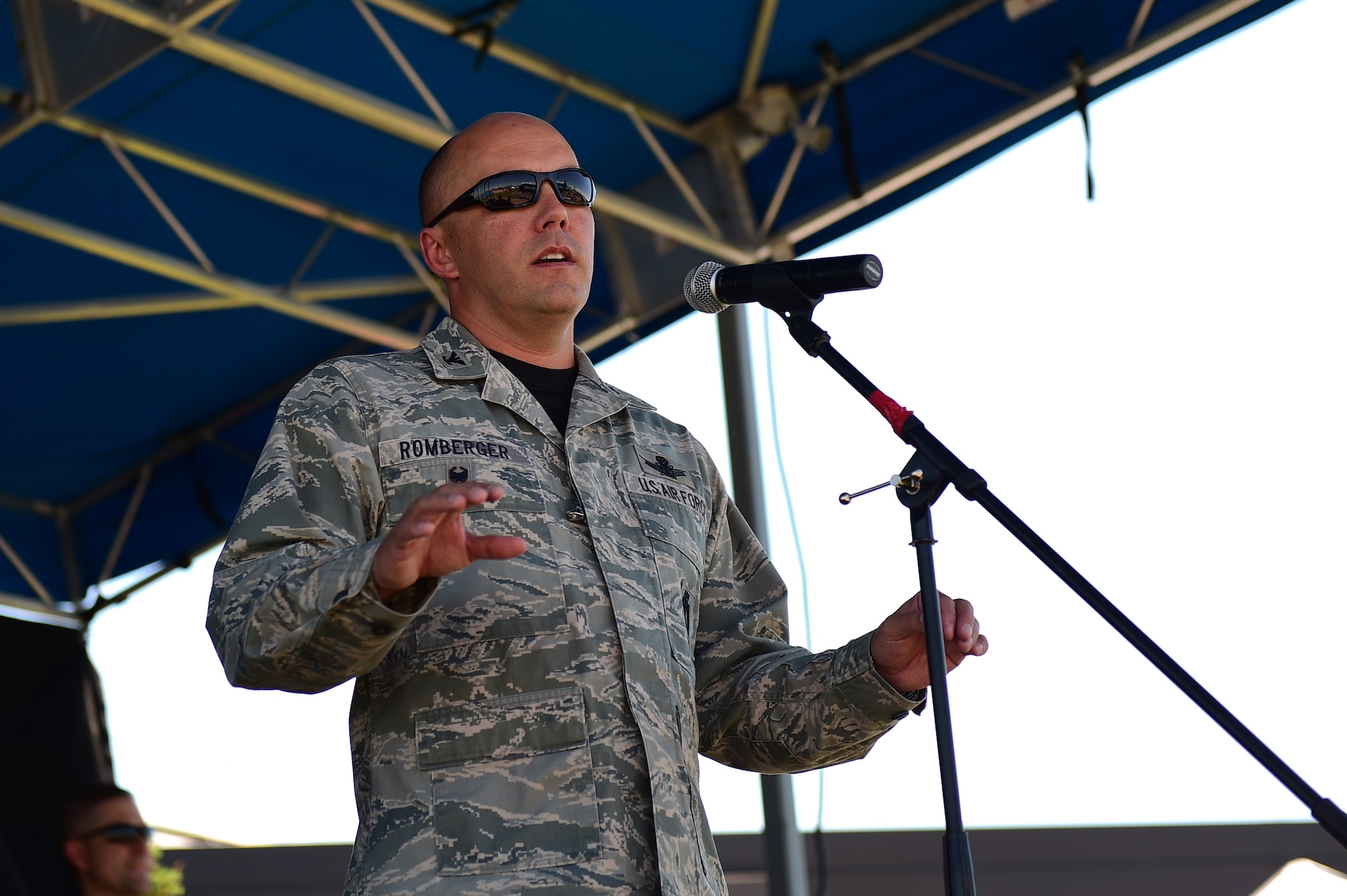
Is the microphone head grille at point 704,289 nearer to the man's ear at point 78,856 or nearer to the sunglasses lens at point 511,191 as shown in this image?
the sunglasses lens at point 511,191

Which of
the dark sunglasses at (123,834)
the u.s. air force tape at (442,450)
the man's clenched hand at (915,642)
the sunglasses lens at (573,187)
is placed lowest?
the man's clenched hand at (915,642)

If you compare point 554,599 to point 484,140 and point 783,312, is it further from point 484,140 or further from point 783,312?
point 484,140

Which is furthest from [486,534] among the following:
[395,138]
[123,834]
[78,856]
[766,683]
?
[78,856]

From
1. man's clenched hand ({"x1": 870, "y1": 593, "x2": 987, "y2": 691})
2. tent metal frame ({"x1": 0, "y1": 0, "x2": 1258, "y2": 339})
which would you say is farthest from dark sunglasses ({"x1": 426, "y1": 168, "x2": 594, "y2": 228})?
tent metal frame ({"x1": 0, "y1": 0, "x2": 1258, "y2": 339})

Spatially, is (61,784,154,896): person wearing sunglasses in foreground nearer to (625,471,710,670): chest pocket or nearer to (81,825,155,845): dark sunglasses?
(81,825,155,845): dark sunglasses

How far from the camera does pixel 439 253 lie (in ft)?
7.02

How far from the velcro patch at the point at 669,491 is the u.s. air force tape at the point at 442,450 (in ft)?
0.55

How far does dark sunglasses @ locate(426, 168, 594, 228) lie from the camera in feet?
6.70

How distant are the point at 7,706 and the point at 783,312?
222 inches

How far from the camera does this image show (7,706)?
645 cm

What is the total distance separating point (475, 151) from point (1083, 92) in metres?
2.96

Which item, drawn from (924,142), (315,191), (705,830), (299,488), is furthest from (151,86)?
(705,830)

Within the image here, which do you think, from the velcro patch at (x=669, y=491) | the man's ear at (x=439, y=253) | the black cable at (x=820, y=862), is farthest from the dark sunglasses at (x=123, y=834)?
the velcro patch at (x=669, y=491)

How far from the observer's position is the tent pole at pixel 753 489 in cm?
461
